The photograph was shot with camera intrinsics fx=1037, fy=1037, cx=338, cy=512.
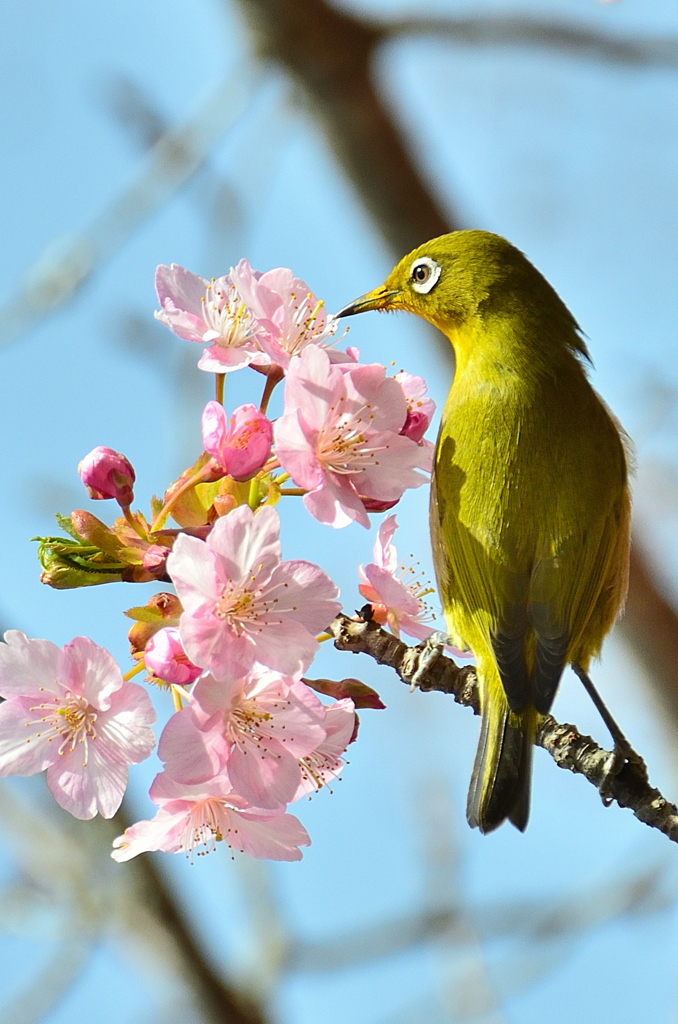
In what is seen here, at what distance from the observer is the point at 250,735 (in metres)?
2.06

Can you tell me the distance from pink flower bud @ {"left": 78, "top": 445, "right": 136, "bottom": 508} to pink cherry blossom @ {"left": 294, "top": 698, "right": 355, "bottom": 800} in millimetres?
645

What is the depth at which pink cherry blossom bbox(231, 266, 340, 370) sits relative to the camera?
240cm

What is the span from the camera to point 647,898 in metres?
6.51

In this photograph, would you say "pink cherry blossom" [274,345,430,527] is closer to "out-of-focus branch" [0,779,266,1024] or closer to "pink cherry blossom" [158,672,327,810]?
"pink cherry blossom" [158,672,327,810]

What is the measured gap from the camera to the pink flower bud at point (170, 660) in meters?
2.06

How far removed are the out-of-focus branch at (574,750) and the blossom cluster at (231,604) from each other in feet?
0.38

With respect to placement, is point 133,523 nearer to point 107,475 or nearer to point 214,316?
point 107,475

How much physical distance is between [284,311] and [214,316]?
188mm

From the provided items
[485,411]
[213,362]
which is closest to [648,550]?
[485,411]

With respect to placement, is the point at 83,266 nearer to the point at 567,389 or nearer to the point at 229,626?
the point at 567,389

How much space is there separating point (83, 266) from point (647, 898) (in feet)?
17.0

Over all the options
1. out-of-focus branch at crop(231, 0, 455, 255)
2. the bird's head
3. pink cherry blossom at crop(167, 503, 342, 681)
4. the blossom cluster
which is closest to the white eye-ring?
the bird's head

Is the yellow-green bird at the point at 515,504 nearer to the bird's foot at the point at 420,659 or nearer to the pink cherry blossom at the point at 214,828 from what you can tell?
the bird's foot at the point at 420,659

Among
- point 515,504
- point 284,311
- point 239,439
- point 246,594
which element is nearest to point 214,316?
point 284,311
